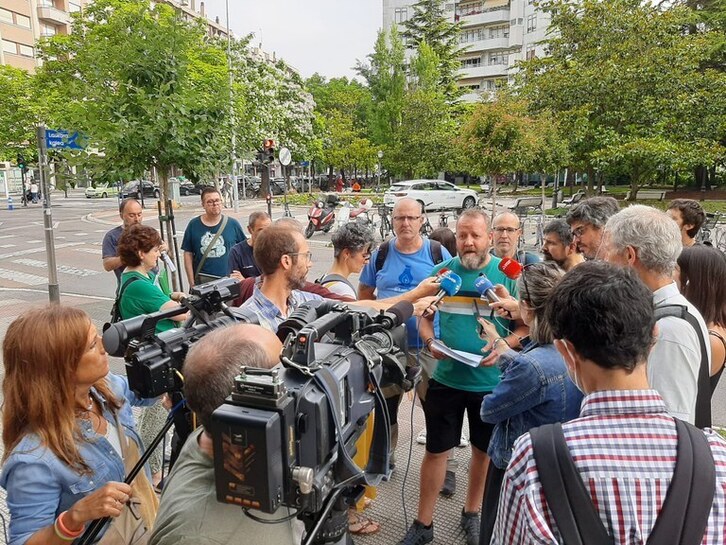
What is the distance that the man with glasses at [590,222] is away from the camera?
11.3 ft

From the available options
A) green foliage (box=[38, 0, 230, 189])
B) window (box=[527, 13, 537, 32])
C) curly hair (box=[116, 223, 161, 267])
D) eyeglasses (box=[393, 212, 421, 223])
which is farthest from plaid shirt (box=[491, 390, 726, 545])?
window (box=[527, 13, 537, 32])

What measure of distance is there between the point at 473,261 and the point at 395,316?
4.69 feet

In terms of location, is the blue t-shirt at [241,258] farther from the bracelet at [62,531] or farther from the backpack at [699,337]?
the backpack at [699,337]

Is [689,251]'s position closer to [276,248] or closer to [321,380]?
[276,248]

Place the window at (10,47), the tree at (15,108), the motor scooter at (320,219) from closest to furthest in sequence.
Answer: the motor scooter at (320,219)
the tree at (15,108)
the window at (10,47)

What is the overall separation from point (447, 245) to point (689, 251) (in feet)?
7.73

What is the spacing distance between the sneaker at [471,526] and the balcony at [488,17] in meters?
59.9

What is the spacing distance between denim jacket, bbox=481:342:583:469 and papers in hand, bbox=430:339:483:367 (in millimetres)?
692

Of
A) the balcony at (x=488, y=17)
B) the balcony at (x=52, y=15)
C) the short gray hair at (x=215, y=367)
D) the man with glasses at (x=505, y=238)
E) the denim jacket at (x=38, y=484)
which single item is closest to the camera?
the short gray hair at (x=215, y=367)

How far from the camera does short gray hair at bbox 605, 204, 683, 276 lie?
2.19 metres

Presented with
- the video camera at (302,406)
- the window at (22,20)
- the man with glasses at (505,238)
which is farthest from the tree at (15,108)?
the video camera at (302,406)

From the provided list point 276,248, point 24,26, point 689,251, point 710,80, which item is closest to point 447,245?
point 689,251

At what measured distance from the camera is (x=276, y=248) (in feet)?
8.52

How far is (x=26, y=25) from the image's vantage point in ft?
146
